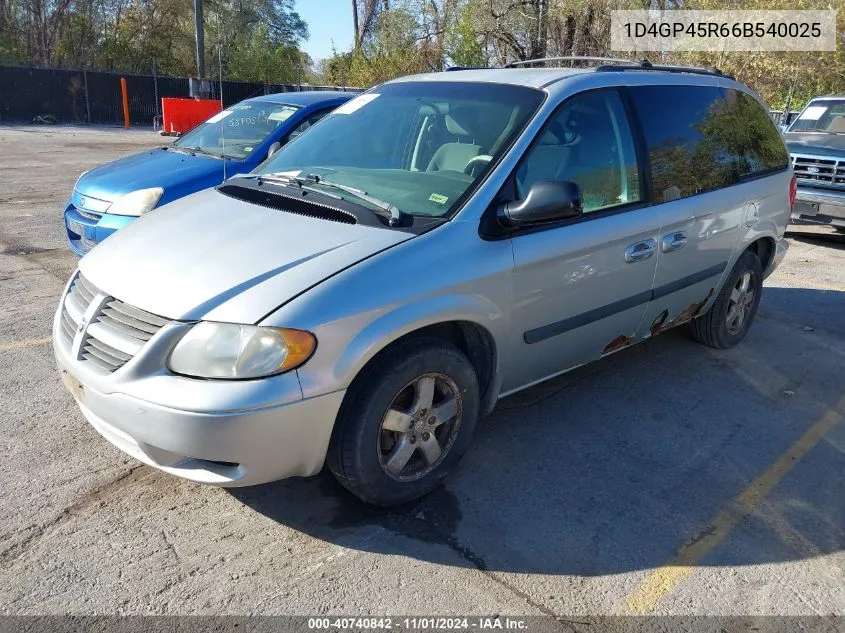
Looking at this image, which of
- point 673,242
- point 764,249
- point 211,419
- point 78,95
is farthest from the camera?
point 78,95

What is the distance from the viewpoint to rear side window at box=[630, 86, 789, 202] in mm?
4062

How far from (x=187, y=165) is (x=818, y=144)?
8001 mm

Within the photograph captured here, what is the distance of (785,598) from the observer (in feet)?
8.95

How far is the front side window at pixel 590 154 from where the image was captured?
3459 millimetres

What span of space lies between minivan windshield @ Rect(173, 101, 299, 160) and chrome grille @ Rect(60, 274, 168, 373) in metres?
4.05

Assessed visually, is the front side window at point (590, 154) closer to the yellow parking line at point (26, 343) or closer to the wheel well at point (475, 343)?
the wheel well at point (475, 343)

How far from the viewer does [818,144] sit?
942 centimetres

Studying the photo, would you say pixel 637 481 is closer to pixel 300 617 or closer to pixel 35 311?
pixel 300 617

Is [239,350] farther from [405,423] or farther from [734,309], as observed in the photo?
[734,309]

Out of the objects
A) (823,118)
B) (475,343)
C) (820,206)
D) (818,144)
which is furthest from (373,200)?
(823,118)

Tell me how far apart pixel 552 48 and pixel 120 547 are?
2524 cm

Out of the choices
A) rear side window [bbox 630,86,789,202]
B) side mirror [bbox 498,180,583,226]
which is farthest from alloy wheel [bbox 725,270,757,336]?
side mirror [bbox 498,180,583,226]

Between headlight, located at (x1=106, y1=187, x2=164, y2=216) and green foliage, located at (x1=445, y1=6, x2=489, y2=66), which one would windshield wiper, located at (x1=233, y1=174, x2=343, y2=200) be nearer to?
headlight, located at (x1=106, y1=187, x2=164, y2=216)

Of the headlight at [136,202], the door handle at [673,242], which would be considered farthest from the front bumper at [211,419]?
the headlight at [136,202]
